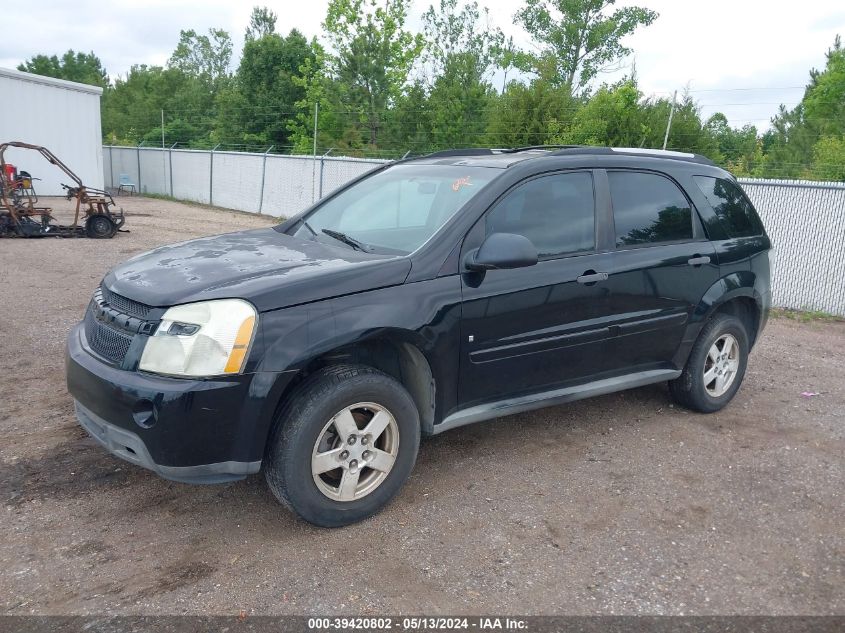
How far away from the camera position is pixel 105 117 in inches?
2425

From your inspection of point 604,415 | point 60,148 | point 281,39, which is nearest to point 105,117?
point 281,39

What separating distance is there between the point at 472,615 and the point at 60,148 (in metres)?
25.9

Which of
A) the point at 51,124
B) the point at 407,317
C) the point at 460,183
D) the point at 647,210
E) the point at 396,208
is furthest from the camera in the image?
the point at 51,124

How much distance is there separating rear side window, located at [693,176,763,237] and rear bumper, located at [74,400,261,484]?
12.1ft

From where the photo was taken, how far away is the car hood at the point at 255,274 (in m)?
3.17

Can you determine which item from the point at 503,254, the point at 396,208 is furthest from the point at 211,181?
the point at 503,254

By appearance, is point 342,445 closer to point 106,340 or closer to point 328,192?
point 106,340

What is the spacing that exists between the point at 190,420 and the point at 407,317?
1.11m

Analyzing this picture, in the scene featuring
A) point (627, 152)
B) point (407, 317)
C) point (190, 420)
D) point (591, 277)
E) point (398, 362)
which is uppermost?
point (627, 152)

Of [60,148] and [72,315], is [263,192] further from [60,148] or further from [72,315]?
[72,315]

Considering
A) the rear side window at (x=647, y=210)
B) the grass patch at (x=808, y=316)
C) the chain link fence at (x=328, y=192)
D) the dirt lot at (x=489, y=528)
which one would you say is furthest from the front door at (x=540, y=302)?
the chain link fence at (x=328, y=192)

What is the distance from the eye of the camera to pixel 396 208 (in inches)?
170

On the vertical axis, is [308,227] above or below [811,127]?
below

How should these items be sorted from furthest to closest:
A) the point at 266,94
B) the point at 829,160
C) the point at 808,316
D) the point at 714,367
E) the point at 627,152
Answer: the point at 266,94, the point at 829,160, the point at 808,316, the point at 714,367, the point at 627,152
